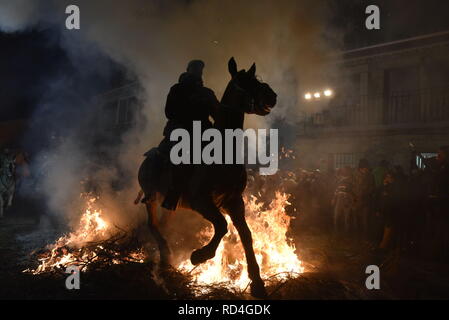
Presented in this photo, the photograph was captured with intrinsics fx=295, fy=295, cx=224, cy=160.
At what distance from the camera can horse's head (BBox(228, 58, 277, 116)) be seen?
12.9ft

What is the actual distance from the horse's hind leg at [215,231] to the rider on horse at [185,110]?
533 millimetres

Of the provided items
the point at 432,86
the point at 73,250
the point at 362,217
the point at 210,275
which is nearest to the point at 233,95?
the point at 210,275

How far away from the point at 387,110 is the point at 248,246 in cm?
1538

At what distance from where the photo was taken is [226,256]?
5.16 metres

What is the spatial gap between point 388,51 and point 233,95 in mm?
15462

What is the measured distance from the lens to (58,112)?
18.7 metres

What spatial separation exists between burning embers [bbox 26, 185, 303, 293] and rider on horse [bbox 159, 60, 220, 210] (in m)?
1.43

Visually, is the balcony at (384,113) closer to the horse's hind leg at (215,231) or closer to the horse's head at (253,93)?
the horse's head at (253,93)

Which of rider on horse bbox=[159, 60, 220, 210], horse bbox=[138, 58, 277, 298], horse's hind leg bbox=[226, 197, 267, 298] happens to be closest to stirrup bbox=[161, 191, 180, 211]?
rider on horse bbox=[159, 60, 220, 210]

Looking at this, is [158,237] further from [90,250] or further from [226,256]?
[90,250]

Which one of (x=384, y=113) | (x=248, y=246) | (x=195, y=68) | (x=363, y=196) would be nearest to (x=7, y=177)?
(x=195, y=68)

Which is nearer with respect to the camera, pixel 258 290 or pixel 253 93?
pixel 253 93

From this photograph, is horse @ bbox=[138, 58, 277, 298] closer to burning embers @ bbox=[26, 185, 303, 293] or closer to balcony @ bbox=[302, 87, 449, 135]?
burning embers @ bbox=[26, 185, 303, 293]
